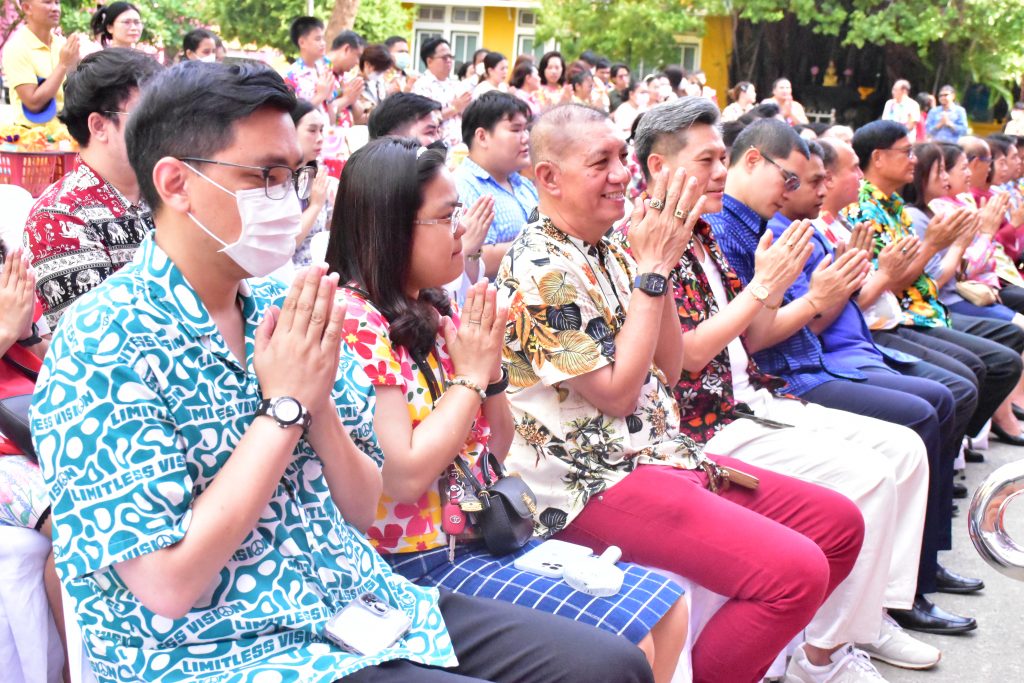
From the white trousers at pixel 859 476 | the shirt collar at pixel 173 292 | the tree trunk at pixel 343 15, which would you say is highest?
the shirt collar at pixel 173 292

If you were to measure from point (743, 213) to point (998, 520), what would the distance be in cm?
242

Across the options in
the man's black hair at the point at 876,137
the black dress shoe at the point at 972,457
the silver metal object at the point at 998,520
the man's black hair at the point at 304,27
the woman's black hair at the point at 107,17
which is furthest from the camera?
the man's black hair at the point at 304,27

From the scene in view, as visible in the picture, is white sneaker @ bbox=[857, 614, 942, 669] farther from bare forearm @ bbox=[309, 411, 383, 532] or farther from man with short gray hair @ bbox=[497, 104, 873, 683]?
bare forearm @ bbox=[309, 411, 383, 532]

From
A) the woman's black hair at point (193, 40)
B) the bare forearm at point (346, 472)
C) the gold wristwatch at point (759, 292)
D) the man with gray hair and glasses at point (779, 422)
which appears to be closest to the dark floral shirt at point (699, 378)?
the man with gray hair and glasses at point (779, 422)

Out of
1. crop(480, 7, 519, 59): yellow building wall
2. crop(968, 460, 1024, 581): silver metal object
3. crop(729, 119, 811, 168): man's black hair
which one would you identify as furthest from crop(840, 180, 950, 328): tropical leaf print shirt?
crop(480, 7, 519, 59): yellow building wall

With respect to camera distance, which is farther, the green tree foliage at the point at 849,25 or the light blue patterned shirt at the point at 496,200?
the green tree foliage at the point at 849,25

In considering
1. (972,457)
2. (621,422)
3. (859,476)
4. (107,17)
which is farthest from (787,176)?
(107,17)

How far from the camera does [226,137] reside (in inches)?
69.4

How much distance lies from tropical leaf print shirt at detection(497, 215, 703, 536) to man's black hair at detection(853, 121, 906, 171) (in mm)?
3060

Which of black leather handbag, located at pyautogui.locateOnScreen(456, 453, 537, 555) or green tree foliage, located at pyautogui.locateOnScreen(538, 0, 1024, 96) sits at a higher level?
black leather handbag, located at pyautogui.locateOnScreen(456, 453, 537, 555)

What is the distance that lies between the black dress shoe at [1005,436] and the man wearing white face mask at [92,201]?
5.04 metres

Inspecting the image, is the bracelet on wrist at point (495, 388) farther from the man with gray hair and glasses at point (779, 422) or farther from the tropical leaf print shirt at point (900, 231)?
the tropical leaf print shirt at point (900, 231)

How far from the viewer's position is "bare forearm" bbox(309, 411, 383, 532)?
183cm

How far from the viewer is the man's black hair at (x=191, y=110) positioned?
1754 mm
